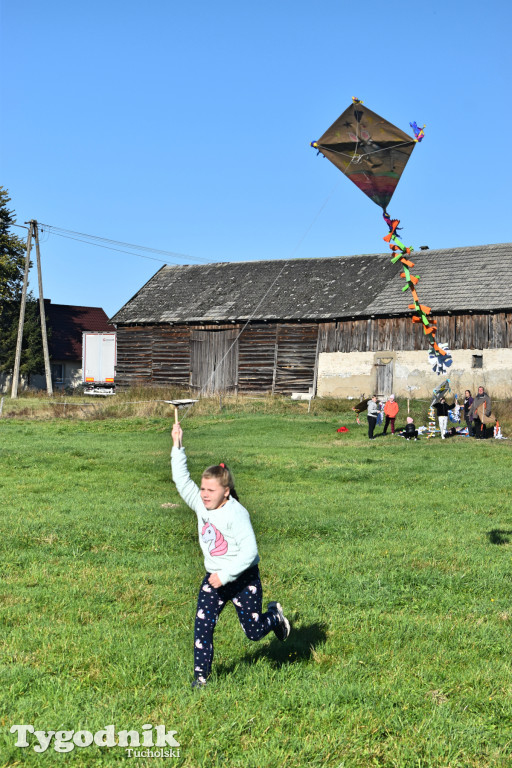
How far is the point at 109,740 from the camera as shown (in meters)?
4.59

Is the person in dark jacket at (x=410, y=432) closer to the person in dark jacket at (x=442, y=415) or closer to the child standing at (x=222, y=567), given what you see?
the person in dark jacket at (x=442, y=415)

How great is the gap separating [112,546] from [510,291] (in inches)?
1165

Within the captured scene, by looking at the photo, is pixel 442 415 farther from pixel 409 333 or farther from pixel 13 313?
pixel 13 313

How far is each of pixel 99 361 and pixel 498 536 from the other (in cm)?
4047

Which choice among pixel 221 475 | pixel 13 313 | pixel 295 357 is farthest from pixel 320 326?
pixel 221 475

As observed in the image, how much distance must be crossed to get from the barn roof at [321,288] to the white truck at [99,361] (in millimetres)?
3108

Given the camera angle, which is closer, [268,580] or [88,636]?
[88,636]

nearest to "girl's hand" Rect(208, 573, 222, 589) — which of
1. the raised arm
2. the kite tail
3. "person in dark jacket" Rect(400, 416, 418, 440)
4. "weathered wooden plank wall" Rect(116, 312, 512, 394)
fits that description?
the raised arm

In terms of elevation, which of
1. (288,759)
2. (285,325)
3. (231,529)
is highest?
(285,325)

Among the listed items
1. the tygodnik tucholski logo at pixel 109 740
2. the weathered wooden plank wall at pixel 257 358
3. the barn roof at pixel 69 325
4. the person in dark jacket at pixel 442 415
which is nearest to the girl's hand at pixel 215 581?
the tygodnik tucholski logo at pixel 109 740

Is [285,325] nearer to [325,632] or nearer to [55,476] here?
[55,476]

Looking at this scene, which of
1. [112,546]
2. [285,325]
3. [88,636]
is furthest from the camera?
[285,325]

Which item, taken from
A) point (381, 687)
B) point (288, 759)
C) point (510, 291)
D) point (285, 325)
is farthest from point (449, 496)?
point (285, 325)

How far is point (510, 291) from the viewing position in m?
35.5
